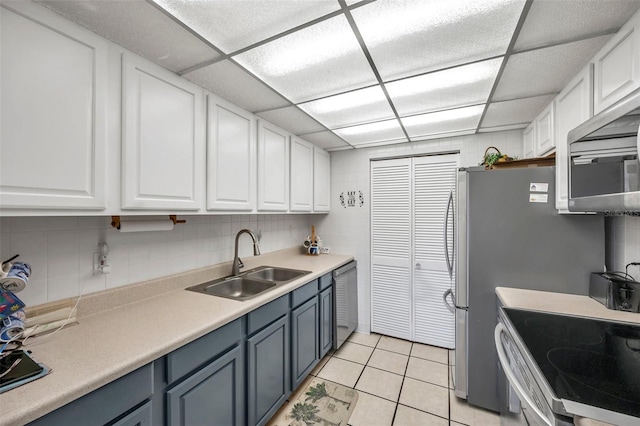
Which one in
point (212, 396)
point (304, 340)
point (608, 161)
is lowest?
point (304, 340)

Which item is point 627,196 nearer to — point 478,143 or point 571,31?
point 571,31

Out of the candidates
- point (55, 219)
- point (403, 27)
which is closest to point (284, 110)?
point (403, 27)

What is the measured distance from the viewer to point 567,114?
1.56 metres

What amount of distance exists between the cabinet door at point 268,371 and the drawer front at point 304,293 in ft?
0.48

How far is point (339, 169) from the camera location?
3.31 meters

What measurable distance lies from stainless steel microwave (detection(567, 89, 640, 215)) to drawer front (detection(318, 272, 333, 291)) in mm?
1768

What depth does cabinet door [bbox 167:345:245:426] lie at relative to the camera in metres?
1.13

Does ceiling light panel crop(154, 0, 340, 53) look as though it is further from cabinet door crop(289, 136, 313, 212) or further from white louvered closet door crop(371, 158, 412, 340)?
white louvered closet door crop(371, 158, 412, 340)

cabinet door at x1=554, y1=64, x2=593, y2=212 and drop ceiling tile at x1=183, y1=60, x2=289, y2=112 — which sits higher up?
drop ceiling tile at x1=183, y1=60, x2=289, y2=112

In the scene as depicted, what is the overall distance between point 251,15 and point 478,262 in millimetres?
1981

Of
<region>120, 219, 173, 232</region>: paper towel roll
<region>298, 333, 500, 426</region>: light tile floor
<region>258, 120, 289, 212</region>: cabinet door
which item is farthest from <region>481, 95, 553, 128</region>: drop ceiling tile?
<region>120, 219, 173, 232</region>: paper towel roll

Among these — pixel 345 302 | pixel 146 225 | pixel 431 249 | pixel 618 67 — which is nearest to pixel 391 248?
pixel 431 249

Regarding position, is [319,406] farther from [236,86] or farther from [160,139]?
[236,86]

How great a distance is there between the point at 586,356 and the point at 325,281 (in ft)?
5.74
